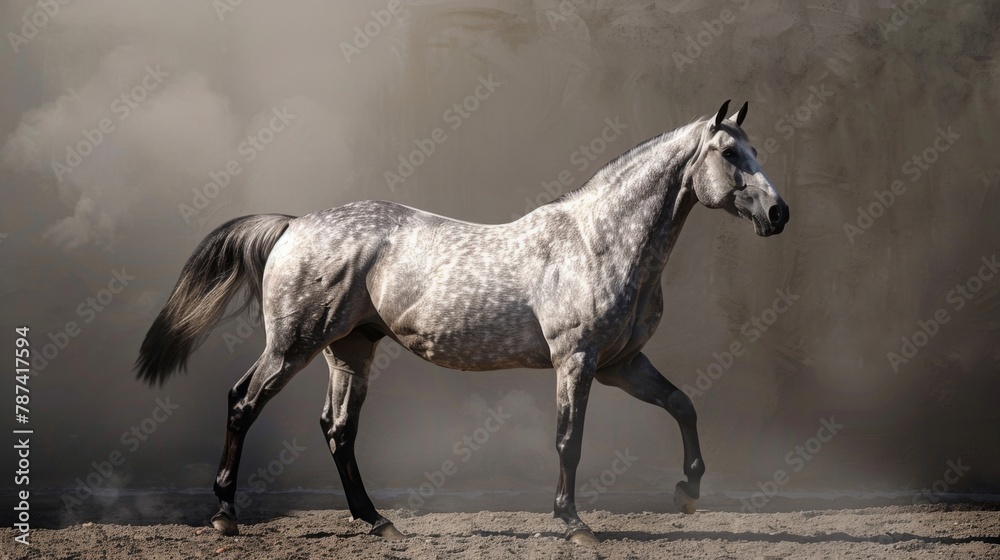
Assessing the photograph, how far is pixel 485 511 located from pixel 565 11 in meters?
3.37

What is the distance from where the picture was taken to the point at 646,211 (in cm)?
468

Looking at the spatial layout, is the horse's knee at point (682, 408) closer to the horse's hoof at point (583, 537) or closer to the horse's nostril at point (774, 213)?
the horse's hoof at point (583, 537)

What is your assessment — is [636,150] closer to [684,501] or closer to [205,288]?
[684,501]

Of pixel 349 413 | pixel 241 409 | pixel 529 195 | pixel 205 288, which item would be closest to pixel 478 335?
pixel 349 413

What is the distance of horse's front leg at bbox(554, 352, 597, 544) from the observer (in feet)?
14.9

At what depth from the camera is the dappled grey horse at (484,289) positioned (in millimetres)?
4578

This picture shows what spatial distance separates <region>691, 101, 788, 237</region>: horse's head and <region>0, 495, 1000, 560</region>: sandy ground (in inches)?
61.8

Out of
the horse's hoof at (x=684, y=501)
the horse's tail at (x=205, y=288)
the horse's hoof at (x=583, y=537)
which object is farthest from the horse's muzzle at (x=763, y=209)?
the horse's tail at (x=205, y=288)

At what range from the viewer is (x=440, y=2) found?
21.6ft

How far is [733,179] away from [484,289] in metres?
1.30

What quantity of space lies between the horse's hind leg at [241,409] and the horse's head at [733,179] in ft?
7.08

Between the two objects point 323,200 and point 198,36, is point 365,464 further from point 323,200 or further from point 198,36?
point 198,36

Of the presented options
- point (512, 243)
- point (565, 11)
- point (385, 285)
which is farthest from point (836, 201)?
point (385, 285)

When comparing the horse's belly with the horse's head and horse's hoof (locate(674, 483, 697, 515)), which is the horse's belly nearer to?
horse's hoof (locate(674, 483, 697, 515))
